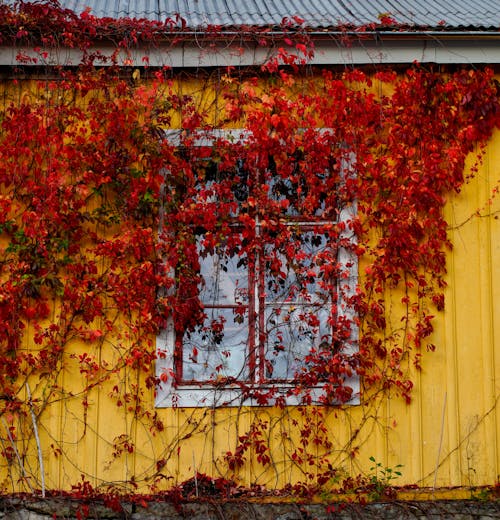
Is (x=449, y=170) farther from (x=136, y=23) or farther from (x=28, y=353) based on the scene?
(x=28, y=353)

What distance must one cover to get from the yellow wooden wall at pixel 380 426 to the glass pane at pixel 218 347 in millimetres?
309

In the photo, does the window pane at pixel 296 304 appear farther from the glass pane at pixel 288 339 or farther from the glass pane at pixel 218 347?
the glass pane at pixel 218 347

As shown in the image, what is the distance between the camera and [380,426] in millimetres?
5984

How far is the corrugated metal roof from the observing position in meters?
6.07

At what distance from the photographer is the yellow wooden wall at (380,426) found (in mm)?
5855

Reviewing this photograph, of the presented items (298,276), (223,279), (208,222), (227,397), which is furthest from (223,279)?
(227,397)

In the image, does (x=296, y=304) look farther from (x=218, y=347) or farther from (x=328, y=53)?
(x=328, y=53)

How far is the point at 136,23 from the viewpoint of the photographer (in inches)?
230

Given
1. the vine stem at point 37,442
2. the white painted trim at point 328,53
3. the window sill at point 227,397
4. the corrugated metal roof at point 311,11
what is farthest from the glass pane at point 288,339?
the corrugated metal roof at point 311,11

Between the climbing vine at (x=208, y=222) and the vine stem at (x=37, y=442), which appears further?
the climbing vine at (x=208, y=222)

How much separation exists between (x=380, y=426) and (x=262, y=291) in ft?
4.61

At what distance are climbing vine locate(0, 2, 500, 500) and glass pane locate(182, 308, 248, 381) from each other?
25 mm

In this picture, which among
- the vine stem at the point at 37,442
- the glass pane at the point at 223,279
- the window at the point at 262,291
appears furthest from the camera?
the glass pane at the point at 223,279

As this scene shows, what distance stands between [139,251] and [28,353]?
3.83 ft
